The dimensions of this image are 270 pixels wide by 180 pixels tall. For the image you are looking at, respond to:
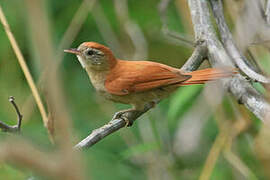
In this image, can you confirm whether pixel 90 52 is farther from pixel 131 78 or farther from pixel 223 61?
pixel 223 61

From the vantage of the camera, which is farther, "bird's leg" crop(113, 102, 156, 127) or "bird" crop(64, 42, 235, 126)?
"bird" crop(64, 42, 235, 126)

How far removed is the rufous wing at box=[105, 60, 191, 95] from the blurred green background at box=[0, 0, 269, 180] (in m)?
0.20

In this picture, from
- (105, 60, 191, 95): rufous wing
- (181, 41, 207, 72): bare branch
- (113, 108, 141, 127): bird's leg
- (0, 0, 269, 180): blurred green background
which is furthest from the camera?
(0, 0, 269, 180): blurred green background

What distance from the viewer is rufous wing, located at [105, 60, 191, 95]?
3.28 metres

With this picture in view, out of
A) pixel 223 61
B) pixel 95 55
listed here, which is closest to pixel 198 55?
pixel 223 61

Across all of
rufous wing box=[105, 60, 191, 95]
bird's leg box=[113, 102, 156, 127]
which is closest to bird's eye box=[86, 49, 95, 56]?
rufous wing box=[105, 60, 191, 95]

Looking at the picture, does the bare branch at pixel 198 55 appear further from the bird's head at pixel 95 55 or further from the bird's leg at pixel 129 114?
the bird's head at pixel 95 55

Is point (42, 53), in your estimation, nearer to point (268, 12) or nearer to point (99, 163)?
point (268, 12)

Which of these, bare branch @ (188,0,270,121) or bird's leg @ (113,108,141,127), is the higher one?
bare branch @ (188,0,270,121)

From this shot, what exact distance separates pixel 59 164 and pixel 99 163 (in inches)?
115

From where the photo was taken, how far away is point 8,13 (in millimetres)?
4555

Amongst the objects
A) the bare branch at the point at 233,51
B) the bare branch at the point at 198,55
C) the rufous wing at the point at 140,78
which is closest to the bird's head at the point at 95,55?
the rufous wing at the point at 140,78

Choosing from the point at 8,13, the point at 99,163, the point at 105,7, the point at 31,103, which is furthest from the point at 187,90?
the point at 8,13

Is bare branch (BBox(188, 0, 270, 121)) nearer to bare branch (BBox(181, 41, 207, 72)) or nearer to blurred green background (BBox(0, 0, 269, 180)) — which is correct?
bare branch (BBox(181, 41, 207, 72))
